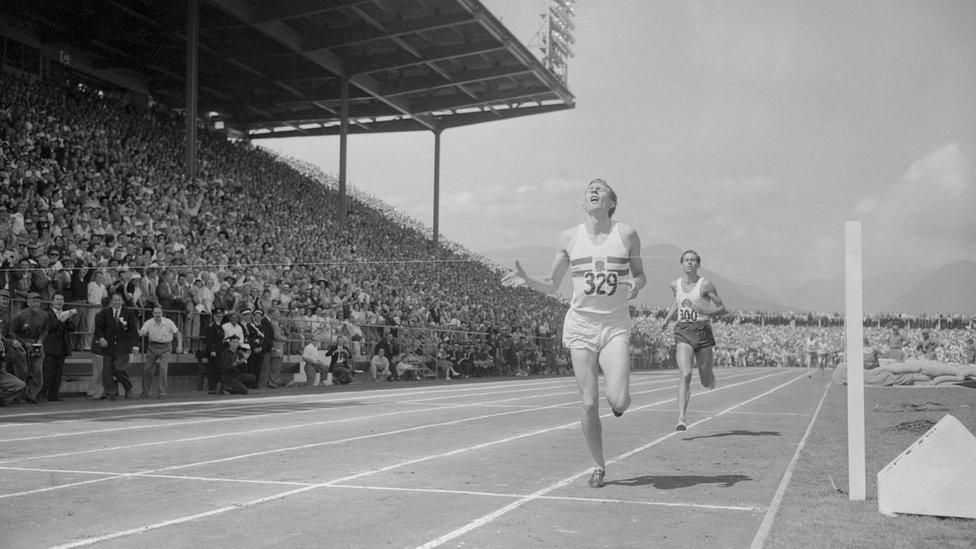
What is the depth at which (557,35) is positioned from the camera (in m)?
55.4

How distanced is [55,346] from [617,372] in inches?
462

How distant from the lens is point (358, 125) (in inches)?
2009

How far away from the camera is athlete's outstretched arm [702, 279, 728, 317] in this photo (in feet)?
38.5

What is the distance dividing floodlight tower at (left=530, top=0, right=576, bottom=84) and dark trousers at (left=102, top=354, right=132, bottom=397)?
37.5m

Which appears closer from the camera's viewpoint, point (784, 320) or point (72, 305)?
point (72, 305)

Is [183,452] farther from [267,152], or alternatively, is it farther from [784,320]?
[784,320]

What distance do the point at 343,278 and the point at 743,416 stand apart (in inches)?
677

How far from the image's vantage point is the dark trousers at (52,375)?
16156mm

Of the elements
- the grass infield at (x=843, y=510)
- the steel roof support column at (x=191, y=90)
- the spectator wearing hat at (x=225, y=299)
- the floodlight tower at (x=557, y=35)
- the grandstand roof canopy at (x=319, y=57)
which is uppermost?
the floodlight tower at (x=557, y=35)

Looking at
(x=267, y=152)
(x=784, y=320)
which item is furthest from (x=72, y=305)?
(x=784, y=320)

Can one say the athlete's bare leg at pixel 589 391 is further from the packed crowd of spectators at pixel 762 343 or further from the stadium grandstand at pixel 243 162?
the packed crowd of spectators at pixel 762 343

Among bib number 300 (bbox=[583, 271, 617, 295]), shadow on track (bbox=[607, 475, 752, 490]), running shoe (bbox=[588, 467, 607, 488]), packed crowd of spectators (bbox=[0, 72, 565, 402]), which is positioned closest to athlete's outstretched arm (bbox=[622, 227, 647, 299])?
bib number 300 (bbox=[583, 271, 617, 295])

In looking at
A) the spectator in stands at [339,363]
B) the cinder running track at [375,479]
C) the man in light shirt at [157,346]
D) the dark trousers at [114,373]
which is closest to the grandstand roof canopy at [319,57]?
the spectator in stands at [339,363]

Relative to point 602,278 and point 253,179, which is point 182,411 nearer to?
point 602,278
